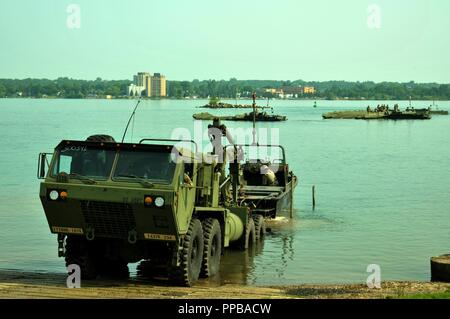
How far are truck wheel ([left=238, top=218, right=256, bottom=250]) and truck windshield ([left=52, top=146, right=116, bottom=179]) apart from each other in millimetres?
9736

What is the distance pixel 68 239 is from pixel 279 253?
36.1 feet

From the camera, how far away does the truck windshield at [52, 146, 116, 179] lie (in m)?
16.9

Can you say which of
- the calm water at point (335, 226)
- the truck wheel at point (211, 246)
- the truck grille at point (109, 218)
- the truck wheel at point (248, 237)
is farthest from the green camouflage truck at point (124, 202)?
the truck wheel at point (248, 237)

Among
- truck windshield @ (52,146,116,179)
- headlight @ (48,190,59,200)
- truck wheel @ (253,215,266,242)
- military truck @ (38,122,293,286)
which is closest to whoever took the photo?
military truck @ (38,122,293,286)

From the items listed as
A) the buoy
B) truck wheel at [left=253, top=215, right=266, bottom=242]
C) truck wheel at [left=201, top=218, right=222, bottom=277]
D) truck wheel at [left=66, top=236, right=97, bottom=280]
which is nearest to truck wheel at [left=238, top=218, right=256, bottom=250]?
truck wheel at [left=253, top=215, right=266, bottom=242]

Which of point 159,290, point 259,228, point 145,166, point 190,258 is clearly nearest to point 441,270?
point 190,258

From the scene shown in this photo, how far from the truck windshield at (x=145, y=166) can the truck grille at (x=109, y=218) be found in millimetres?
607

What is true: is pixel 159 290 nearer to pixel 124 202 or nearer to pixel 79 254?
Result: pixel 124 202

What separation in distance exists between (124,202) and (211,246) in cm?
351

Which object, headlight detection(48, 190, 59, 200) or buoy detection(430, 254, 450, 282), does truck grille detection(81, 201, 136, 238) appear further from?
buoy detection(430, 254, 450, 282)

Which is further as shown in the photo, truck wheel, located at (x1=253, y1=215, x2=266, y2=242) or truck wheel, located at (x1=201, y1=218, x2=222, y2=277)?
truck wheel, located at (x1=253, y1=215, x2=266, y2=242)

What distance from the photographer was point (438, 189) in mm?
55750
